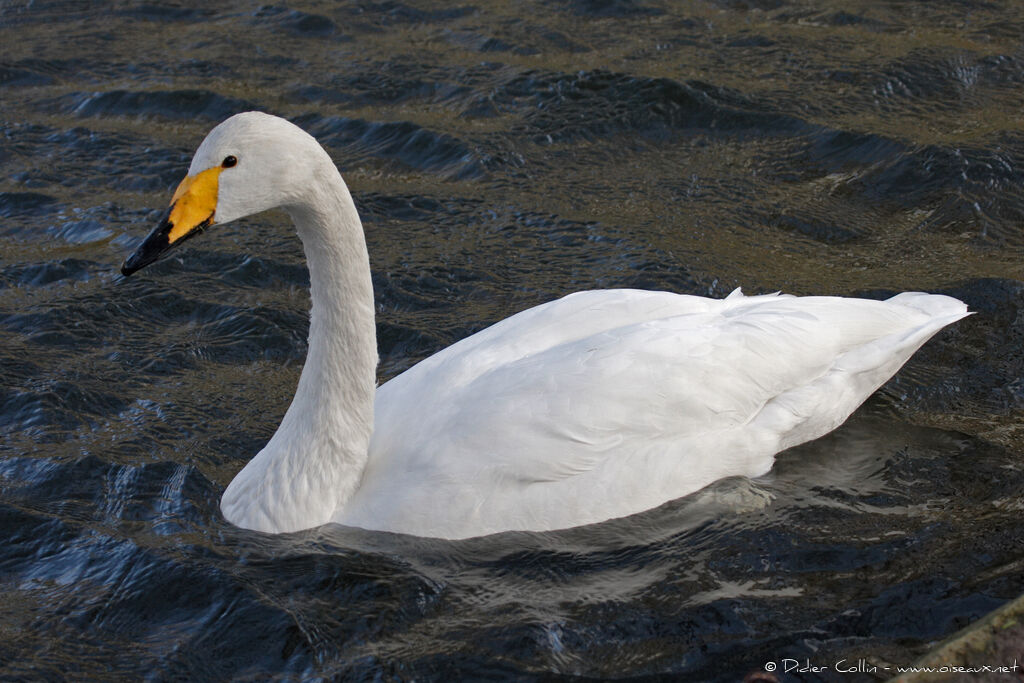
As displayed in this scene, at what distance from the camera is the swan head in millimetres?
4805

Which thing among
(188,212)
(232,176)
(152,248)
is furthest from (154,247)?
(232,176)

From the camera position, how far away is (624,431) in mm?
5219

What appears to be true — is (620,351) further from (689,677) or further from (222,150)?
(222,150)

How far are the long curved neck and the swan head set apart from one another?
1.01 ft

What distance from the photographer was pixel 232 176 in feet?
15.9

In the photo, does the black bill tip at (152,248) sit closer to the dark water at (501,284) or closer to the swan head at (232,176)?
the swan head at (232,176)

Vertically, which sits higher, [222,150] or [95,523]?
[222,150]

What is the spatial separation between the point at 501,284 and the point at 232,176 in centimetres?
294

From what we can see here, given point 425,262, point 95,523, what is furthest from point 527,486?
point 425,262

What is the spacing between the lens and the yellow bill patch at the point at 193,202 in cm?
480

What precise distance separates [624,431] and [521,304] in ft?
7.40

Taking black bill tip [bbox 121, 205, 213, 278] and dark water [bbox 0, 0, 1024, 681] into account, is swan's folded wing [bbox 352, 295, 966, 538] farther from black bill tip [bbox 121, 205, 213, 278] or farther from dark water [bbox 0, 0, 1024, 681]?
black bill tip [bbox 121, 205, 213, 278]

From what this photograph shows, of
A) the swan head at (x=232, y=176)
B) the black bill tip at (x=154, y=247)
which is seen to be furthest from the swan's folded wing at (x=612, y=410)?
the black bill tip at (x=154, y=247)

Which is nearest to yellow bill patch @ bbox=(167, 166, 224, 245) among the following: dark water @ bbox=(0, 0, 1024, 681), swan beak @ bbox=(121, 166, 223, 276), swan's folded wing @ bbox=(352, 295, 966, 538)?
swan beak @ bbox=(121, 166, 223, 276)
